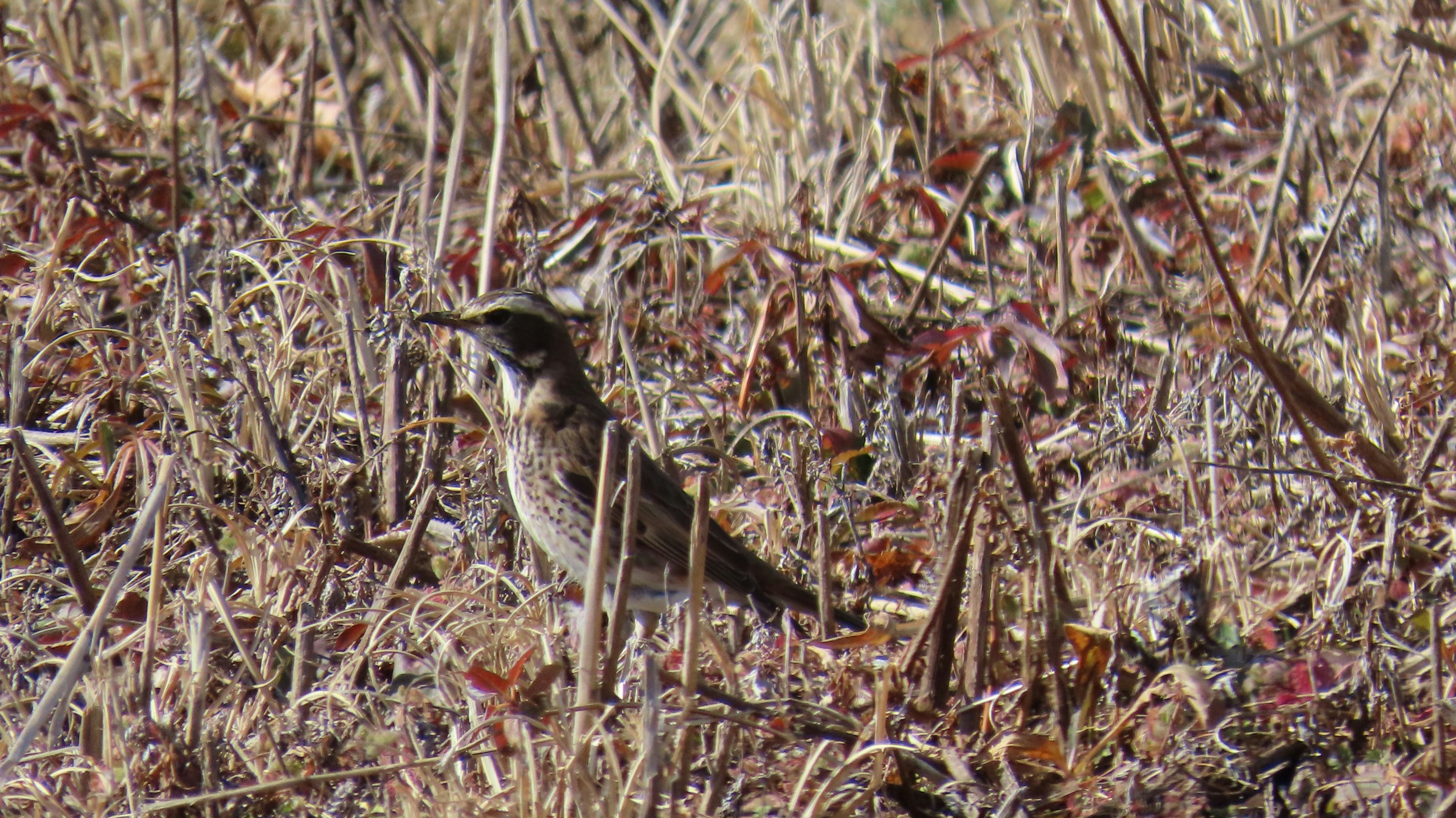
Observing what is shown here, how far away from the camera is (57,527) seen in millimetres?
4047

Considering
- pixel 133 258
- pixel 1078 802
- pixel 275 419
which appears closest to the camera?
pixel 1078 802

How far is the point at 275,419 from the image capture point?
5.30 metres

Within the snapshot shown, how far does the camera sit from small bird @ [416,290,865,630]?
5027mm

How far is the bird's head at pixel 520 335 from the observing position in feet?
17.4

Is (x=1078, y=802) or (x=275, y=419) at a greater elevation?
(x=275, y=419)

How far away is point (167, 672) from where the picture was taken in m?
4.21

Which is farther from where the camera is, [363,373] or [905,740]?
[363,373]

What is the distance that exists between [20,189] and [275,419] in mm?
2310

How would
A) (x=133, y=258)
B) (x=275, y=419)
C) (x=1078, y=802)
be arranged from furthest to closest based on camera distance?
(x=133, y=258) < (x=275, y=419) < (x=1078, y=802)

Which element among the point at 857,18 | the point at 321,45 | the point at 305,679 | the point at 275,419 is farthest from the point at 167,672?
the point at 857,18

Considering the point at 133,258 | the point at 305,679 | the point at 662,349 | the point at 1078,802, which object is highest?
the point at 133,258

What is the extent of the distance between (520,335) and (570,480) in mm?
561

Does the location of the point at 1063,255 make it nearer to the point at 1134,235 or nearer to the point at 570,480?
the point at 1134,235

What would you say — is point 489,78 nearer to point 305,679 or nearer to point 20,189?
point 20,189
